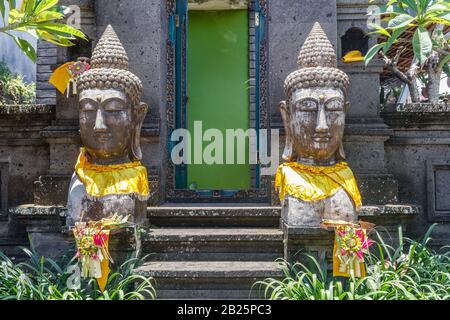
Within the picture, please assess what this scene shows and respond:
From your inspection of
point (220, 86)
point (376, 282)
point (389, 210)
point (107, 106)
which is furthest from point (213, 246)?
point (220, 86)

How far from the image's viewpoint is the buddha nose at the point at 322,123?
3734mm

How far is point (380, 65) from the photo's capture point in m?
4.74

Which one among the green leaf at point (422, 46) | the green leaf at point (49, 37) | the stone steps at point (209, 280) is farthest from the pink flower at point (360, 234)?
the green leaf at point (49, 37)

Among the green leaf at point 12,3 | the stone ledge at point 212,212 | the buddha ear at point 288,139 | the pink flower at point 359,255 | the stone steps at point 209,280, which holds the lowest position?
the stone steps at point 209,280

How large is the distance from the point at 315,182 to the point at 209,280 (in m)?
1.13

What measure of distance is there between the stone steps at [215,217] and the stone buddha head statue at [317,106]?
675mm

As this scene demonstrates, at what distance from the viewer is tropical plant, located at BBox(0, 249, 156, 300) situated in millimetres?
3295

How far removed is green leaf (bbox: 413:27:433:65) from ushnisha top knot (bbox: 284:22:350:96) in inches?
22.9

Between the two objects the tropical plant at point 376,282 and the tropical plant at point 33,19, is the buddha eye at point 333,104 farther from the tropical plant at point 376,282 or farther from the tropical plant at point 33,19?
the tropical plant at point 33,19

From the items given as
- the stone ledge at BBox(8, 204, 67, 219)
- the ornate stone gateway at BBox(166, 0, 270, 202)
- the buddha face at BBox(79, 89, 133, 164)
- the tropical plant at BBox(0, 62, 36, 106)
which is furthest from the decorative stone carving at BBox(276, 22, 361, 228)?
the tropical plant at BBox(0, 62, 36, 106)

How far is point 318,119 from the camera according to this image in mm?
3768
